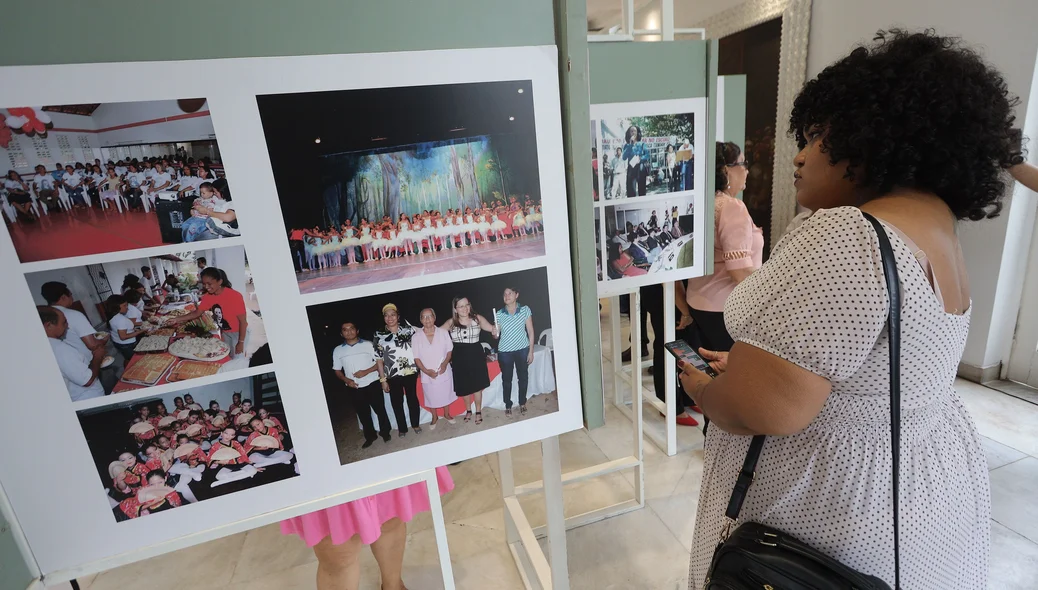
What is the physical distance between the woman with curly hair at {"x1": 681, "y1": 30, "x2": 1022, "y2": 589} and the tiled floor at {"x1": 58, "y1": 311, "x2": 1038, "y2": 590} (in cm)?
117

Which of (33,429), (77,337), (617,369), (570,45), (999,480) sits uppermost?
(570,45)

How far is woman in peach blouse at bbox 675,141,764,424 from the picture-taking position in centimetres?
229

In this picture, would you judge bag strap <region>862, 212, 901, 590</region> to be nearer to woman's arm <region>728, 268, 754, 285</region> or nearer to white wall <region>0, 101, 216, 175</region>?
white wall <region>0, 101, 216, 175</region>

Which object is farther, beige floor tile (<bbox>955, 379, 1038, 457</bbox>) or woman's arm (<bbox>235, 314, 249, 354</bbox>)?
beige floor tile (<bbox>955, 379, 1038, 457</bbox>)

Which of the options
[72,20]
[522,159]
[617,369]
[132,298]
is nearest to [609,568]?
[617,369]

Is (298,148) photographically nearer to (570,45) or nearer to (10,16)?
(10,16)

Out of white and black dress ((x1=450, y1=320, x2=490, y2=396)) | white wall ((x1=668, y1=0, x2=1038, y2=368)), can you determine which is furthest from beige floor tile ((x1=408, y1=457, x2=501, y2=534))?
white wall ((x1=668, y1=0, x2=1038, y2=368))

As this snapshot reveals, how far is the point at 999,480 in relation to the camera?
2266mm

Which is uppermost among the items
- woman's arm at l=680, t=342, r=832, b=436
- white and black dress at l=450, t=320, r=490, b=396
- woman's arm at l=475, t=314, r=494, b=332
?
woman's arm at l=475, t=314, r=494, b=332

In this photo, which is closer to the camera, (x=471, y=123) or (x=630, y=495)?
(x=471, y=123)

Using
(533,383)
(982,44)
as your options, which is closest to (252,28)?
(533,383)

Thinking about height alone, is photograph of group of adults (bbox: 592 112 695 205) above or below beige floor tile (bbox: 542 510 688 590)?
above

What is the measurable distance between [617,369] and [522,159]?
251 centimetres

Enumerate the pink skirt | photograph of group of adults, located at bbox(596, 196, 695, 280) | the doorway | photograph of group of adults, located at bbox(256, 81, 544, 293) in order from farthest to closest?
the doorway, photograph of group of adults, located at bbox(596, 196, 695, 280), the pink skirt, photograph of group of adults, located at bbox(256, 81, 544, 293)
